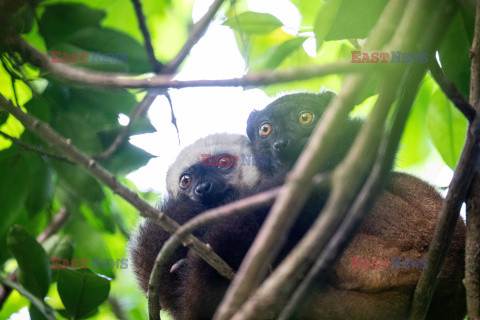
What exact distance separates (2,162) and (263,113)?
6.38 ft

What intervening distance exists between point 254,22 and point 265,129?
3.02 ft

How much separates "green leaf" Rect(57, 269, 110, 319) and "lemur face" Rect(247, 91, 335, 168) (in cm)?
144

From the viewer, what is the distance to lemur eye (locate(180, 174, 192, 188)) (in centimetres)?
391

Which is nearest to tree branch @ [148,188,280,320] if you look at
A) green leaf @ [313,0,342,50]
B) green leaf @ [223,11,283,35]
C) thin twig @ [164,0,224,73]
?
thin twig @ [164,0,224,73]

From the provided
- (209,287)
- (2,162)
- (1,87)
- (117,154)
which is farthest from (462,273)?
(1,87)

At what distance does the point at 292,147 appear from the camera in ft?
10.6

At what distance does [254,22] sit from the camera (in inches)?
118

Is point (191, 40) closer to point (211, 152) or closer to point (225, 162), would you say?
point (225, 162)

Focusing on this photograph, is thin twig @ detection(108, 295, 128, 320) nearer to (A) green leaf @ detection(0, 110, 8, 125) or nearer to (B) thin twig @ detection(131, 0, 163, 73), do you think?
(A) green leaf @ detection(0, 110, 8, 125)

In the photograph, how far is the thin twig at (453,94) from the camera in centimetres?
175

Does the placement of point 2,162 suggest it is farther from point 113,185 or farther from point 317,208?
point 317,208

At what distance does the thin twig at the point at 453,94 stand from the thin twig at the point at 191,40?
39.7 inches

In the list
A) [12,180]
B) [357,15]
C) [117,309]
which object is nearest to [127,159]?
[12,180]

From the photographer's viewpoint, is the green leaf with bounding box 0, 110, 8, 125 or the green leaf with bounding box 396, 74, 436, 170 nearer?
the green leaf with bounding box 0, 110, 8, 125
